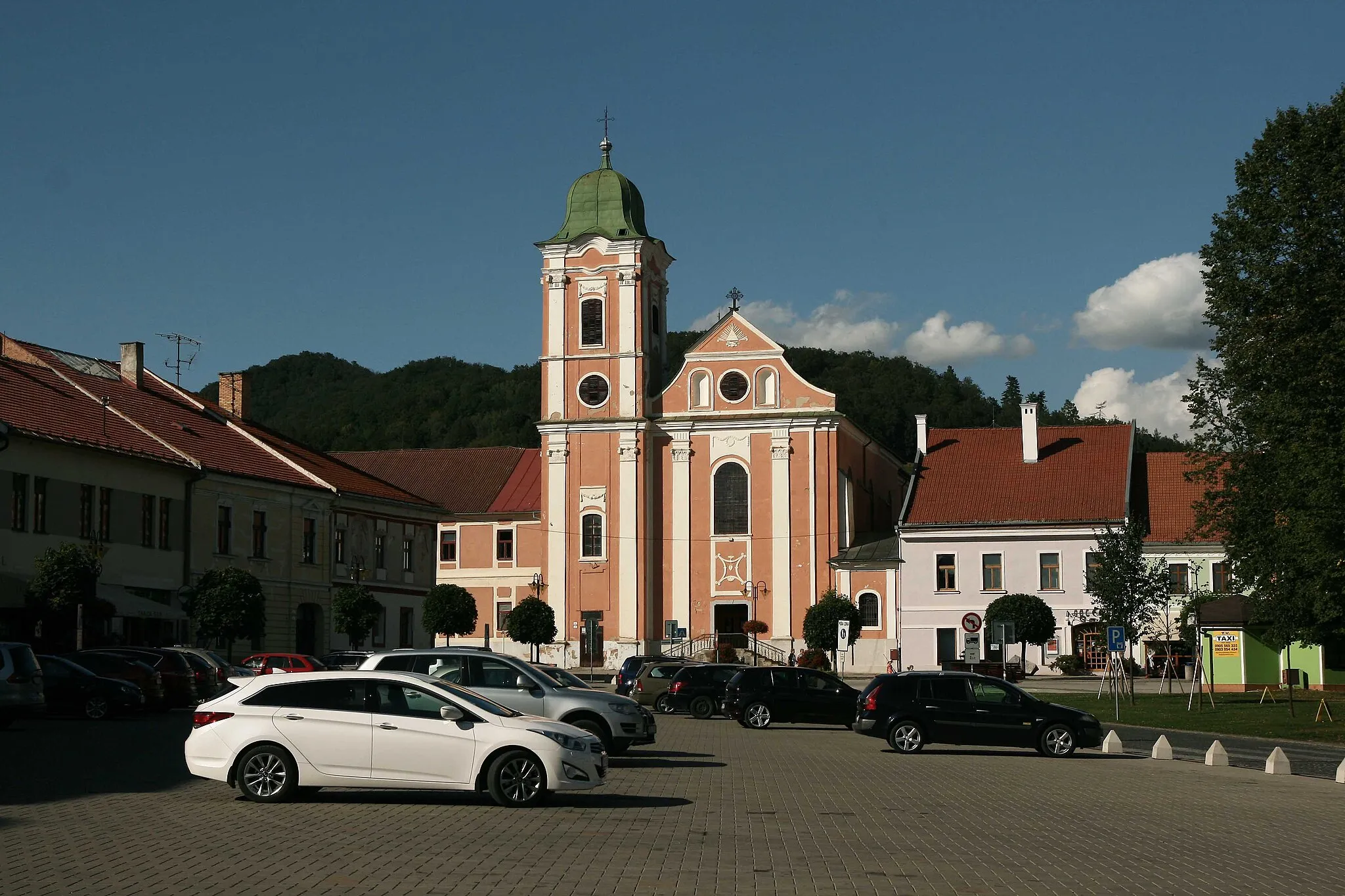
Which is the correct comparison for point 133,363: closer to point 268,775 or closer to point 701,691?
point 701,691

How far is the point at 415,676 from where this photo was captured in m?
17.3

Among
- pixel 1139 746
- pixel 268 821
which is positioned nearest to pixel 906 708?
pixel 1139 746

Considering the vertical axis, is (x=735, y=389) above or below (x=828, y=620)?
above

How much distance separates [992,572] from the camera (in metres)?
73.1

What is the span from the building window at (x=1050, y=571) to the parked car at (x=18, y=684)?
172ft

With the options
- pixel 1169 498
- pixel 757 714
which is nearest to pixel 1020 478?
pixel 1169 498

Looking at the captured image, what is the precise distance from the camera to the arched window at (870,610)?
7531 centimetres

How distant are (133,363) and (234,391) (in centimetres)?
903

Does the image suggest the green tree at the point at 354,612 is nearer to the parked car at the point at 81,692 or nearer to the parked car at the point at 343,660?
the parked car at the point at 343,660

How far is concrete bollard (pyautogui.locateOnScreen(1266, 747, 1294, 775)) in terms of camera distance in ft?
79.1

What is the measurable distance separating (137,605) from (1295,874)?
121 feet

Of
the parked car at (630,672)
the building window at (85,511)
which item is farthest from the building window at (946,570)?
the building window at (85,511)

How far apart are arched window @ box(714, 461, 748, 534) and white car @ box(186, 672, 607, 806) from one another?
6273 cm

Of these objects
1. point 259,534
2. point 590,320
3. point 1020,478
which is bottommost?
point 259,534
